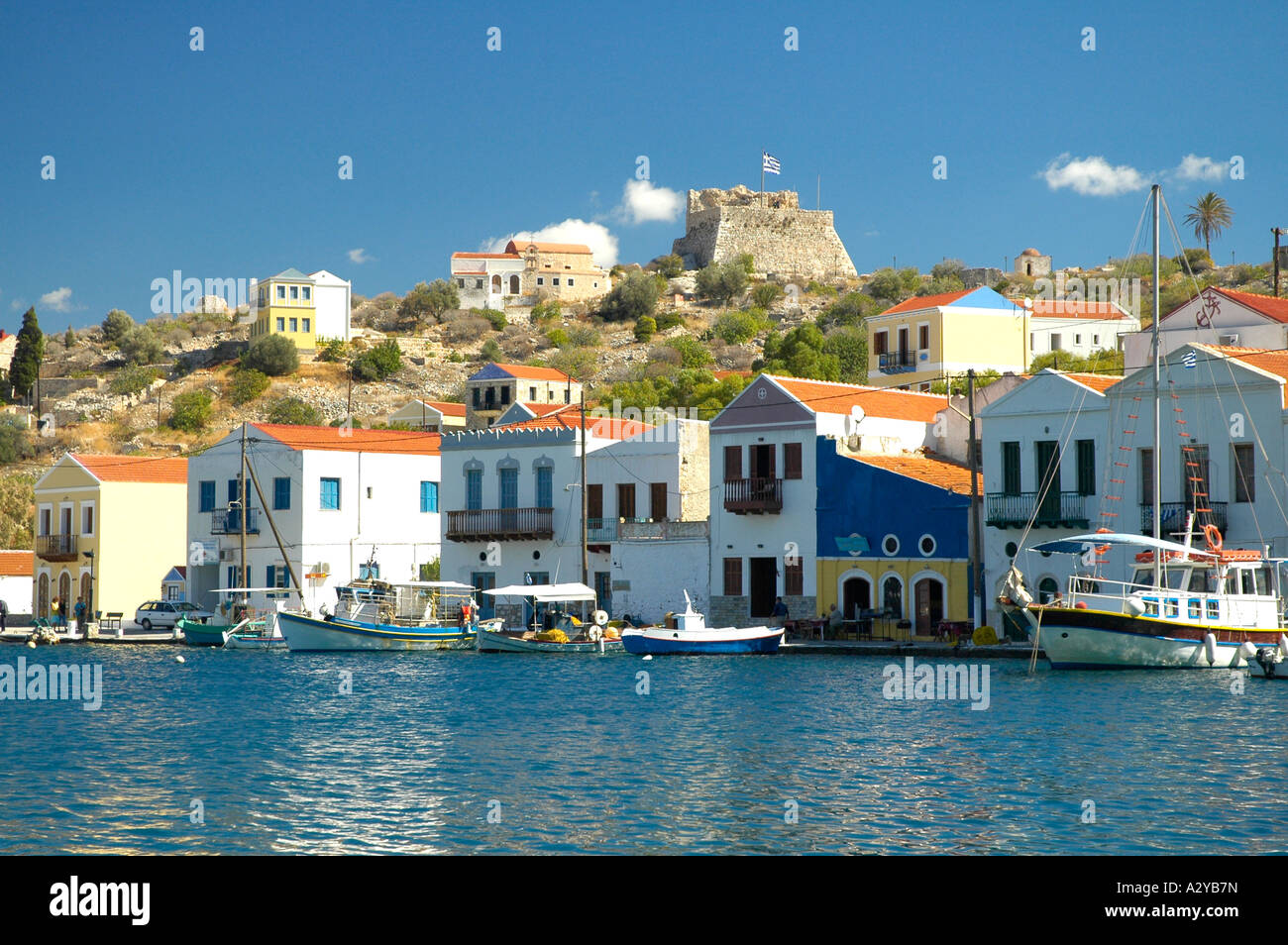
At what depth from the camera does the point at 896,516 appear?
4388 centimetres

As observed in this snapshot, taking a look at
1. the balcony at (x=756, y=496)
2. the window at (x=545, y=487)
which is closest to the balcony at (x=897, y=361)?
the window at (x=545, y=487)

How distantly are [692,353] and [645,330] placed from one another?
14.3 meters

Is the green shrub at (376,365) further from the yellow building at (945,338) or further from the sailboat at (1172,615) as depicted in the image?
the sailboat at (1172,615)

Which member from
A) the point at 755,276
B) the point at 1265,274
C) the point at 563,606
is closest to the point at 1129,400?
the point at 563,606

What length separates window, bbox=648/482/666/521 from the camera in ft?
165

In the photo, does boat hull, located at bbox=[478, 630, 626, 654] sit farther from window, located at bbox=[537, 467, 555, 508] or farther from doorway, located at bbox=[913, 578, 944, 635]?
doorway, located at bbox=[913, 578, 944, 635]

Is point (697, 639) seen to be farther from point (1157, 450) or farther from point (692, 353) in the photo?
point (692, 353)

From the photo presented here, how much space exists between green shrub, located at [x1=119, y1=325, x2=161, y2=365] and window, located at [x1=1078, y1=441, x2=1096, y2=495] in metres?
110

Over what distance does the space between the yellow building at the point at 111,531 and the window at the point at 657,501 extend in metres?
21.5

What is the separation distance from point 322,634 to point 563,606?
835 cm

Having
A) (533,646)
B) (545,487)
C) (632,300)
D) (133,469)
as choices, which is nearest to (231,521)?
(133,469)

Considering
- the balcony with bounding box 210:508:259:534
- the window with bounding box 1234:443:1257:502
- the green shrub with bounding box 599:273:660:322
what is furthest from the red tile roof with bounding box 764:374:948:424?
the green shrub with bounding box 599:273:660:322

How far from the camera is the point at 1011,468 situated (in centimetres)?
4225
